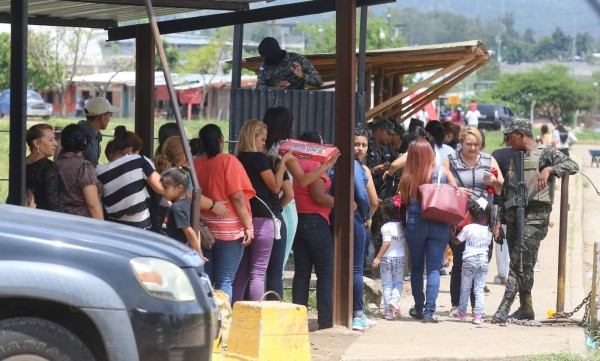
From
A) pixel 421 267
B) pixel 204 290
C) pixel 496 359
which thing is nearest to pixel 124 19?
pixel 421 267

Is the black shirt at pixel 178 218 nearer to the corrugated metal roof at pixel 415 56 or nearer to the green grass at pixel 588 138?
the corrugated metal roof at pixel 415 56

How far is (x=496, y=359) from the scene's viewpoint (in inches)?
344

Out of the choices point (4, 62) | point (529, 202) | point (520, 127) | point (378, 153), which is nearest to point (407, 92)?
point (378, 153)

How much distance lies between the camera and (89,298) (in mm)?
5551

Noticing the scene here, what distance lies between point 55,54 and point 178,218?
62459 millimetres

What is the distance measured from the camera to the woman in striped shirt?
8.41 m

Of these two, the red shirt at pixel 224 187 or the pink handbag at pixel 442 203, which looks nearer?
the red shirt at pixel 224 187

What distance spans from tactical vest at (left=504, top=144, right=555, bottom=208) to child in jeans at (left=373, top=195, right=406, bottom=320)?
99 centimetres

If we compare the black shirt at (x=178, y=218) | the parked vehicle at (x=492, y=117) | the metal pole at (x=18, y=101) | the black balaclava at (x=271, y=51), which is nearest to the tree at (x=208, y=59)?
the parked vehicle at (x=492, y=117)

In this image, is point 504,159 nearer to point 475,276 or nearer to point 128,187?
point 475,276

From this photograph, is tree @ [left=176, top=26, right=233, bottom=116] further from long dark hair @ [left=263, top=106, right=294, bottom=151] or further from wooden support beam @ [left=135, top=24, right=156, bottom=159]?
long dark hair @ [left=263, top=106, right=294, bottom=151]

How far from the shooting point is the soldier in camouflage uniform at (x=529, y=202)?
10234 millimetres

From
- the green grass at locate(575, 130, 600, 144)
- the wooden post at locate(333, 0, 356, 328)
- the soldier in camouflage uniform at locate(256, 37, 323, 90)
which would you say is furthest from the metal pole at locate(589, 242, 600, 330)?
the green grass at locate(575, 130, 600, 144)

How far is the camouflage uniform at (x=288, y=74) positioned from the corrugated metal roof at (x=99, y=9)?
0.70 metres
